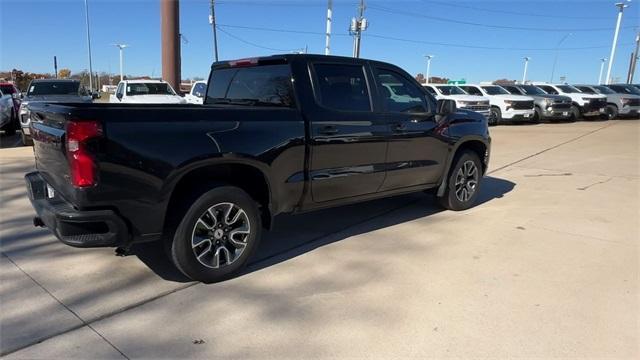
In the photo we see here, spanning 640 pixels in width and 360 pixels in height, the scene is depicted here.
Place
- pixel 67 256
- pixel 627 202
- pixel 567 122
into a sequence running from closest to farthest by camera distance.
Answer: pixel 67 256
pixel 627 202
pixel 567 122

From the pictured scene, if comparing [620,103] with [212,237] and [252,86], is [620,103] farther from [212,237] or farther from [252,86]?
[212,237]

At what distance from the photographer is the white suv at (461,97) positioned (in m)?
19.8

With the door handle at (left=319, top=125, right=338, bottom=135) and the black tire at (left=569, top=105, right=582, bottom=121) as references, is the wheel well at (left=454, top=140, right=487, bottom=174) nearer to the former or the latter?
the door handle at (left=319, top=125, right=338, bottom=135)

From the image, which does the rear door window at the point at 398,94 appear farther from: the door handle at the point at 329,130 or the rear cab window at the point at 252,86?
the rear cab window at the point at 252,86

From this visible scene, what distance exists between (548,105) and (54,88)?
19090mm

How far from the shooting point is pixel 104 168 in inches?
134

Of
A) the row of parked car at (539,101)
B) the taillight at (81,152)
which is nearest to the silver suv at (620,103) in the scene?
the row of parked car at (539,101)

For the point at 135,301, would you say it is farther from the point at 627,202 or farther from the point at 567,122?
the point at 567,122

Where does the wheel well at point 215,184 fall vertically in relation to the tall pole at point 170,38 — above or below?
below

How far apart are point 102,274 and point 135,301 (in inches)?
26.6

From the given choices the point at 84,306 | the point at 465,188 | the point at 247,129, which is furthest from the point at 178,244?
the point at 465,188

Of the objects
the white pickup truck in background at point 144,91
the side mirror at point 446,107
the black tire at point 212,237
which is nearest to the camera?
the black tire at point 212,237

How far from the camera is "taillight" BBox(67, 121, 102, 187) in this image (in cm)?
332

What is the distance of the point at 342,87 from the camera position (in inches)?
194
